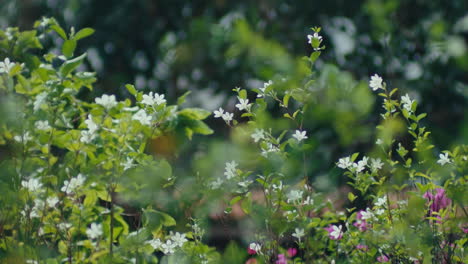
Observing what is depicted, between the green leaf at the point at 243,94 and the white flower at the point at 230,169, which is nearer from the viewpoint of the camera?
the white flower at the point at 230,169

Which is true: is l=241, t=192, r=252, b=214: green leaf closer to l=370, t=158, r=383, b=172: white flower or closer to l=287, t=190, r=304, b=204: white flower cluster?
l=287, t=190, r=304, b=204: white flower cluster

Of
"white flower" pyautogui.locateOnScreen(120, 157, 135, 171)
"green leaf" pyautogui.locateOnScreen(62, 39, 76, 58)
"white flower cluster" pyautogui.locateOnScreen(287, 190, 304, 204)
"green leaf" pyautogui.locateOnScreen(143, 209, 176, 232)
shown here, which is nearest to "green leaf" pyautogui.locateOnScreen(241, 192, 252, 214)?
"white flower cluster" pyautogui.locateOnScreen(287, 190, 304, 204)

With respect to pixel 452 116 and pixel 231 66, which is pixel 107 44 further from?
pixel 452 116

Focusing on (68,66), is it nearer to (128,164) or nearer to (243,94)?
(128,164)

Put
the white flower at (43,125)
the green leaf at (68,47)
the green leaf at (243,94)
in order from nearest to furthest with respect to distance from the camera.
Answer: the white flower at (43,125) → the green leaf at (68,47) → the green leaf at (243,94)

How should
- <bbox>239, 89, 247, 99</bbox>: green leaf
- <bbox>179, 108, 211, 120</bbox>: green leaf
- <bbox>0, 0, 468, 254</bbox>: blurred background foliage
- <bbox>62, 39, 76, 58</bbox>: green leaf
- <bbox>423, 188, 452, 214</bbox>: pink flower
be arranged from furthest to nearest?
1. <bbox>0, 0, 468, 254</bbox>: blurred background foliage
2. <bbox>423, 188, 452, 214</bbox>: pink flower
3. <bbox>239, 89, 247, 99</bbox>: green leaf
4. <bbox>62, 39, 76, 58</bbox>: green leaf
5. <bbox>179, 108, 211, 120</bbox>: green leaf

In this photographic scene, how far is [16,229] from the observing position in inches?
67.1

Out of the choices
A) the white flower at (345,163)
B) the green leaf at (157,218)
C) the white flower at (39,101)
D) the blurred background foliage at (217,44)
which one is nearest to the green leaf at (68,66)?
the white flower at (39,101)

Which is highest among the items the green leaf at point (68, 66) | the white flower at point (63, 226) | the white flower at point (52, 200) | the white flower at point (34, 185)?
the green leaf at point (68, 66)

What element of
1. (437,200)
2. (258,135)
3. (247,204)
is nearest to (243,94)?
(258,135)

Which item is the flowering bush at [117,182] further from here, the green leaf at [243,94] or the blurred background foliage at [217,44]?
the blurred background foliage at [217,44]

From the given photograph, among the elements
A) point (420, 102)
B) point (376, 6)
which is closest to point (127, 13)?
point (420, 102)

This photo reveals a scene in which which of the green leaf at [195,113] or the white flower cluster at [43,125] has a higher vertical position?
the green leaf at [195,113]

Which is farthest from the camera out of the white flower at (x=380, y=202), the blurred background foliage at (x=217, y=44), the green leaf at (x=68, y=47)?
the blurred background foliage at (x=217, y=44)
